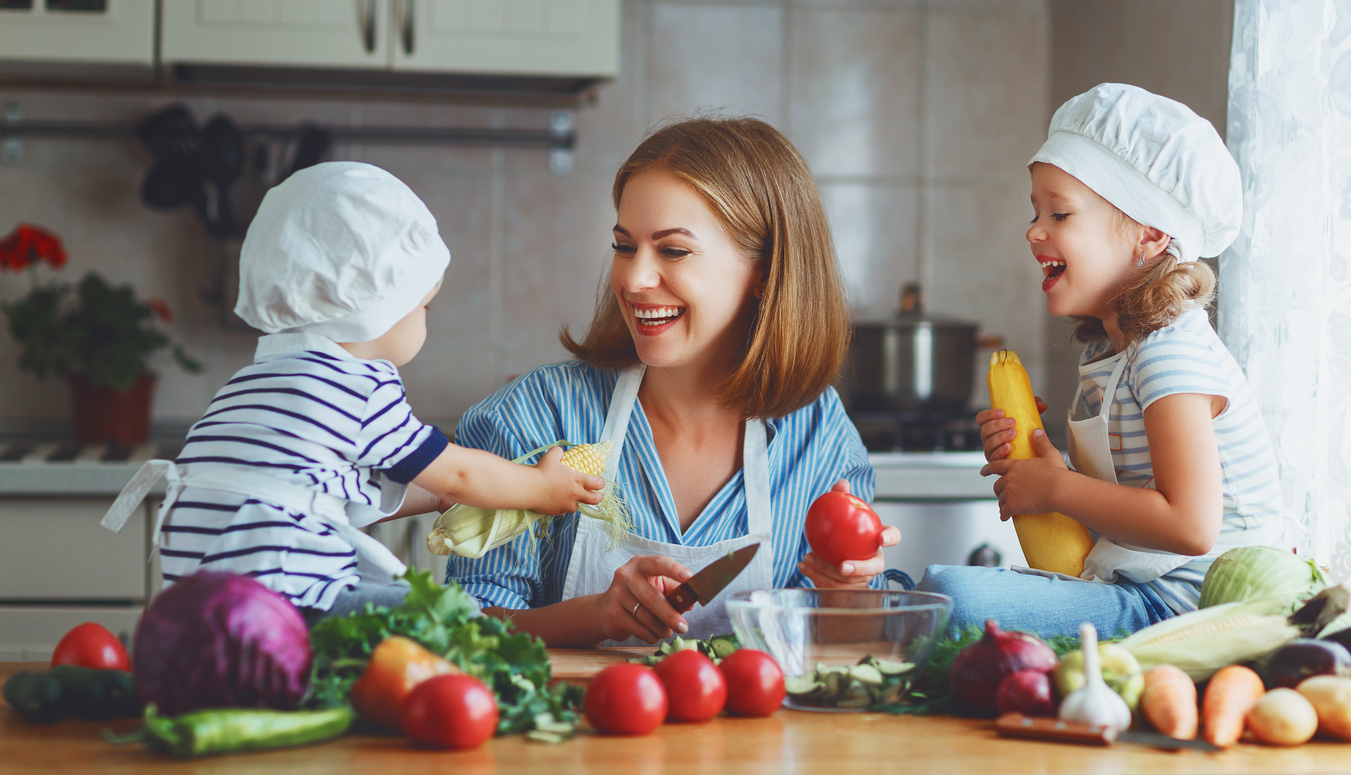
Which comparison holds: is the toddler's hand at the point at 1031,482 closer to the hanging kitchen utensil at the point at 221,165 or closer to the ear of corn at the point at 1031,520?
the ear of corn at the point at 1031,520

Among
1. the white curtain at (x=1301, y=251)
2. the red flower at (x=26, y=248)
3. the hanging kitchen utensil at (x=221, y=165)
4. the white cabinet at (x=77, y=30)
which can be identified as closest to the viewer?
the white curtain at (x=1301, y=251)

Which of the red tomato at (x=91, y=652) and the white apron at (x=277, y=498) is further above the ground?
the white apron at (x=277, y=498)

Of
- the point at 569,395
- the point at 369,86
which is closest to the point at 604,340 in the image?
the point at 569,395

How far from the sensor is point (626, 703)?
803 millimetres

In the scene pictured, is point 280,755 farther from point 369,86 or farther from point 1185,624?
point 369,86

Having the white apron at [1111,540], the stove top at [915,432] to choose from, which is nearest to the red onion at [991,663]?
the white apron at [1111,540]

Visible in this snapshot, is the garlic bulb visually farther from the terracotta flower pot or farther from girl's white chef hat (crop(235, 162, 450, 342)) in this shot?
the terracotta flower pot

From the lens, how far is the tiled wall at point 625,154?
2.90m

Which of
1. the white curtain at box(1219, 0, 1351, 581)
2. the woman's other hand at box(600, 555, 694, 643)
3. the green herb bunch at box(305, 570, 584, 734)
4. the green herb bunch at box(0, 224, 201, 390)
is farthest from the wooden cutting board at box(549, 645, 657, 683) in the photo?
the green herb bunch at box(0, 224, 201, 390)

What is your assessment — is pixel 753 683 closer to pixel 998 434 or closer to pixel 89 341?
pixel 998 434

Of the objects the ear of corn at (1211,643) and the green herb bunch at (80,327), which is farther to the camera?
the green herb bunch at (80,327)

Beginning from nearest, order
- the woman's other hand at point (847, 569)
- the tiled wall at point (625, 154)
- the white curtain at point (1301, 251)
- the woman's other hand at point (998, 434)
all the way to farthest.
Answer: the woman's other hand at point (847, 569) < the woman's other hand at point (998, 434) < the white curtain at point (1301, 251) < the tiled wall at point (625, 154)

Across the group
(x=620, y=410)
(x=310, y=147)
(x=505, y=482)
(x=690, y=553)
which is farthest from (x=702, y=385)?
(x=310, y=147)

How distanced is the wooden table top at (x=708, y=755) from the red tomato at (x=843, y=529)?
309 millimetres
